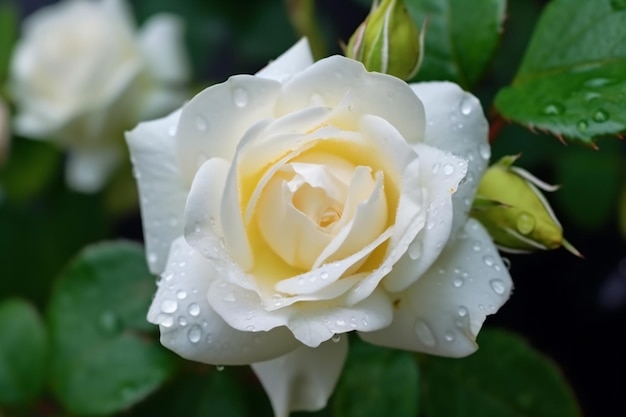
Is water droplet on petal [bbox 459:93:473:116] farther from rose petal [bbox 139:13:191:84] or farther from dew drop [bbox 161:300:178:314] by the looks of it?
rose petal [bbox 139:13:191:84]

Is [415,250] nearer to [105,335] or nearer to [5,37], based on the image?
[105,335]

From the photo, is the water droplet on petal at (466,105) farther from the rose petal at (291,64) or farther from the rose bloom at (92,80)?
the rose bloom at (92,80)

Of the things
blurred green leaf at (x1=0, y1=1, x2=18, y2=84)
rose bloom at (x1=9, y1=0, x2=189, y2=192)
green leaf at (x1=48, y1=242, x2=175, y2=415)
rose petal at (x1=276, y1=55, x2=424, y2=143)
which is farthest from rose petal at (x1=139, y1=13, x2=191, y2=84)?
rose petal at (x1=276, y1=55, x2=424, y2=143)

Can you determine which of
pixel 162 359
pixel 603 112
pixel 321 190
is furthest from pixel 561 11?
pixel 162 359

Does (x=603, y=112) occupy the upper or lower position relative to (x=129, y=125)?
upper

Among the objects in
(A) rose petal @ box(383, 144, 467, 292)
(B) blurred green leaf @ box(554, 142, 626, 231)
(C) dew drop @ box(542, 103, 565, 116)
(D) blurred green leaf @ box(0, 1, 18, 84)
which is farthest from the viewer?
(D) blurred green leaf @ box(0, 1, 18, 84)

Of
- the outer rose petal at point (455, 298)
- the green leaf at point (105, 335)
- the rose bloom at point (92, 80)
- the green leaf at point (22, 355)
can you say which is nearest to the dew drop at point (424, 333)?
the outer rose petal at point (455, 298)

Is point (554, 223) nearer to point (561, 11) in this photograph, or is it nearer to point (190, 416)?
point (561, 11)
